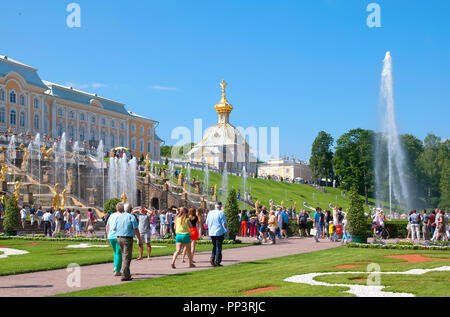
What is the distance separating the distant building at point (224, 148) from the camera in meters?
103

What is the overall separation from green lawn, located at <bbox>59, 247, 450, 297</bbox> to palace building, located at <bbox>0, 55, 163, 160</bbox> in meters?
60.3

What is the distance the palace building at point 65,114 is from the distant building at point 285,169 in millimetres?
37351

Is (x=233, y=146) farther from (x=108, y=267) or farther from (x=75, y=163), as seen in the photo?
(x=108, y=267)

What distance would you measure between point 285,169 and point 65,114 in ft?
216

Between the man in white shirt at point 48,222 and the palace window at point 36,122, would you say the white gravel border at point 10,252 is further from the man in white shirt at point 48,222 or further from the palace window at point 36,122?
the palace window at point 36,122

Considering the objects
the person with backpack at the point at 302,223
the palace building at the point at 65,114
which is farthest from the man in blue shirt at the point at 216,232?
the palace building at the point at 65,114

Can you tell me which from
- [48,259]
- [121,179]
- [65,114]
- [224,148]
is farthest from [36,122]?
[48,259]

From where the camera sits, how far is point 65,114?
80812 mm

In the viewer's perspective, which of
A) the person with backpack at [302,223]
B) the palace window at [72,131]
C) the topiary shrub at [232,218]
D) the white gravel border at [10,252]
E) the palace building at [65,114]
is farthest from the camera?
the palace window at [72,131]

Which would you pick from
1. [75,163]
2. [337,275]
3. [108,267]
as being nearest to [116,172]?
[75,163]

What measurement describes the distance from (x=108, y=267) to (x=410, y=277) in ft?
24.9

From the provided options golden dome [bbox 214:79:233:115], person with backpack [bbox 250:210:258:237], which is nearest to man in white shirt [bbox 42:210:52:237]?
person with backpack [bbox 250:210:258:237]

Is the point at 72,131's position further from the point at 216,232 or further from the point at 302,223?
the point at 216,232
